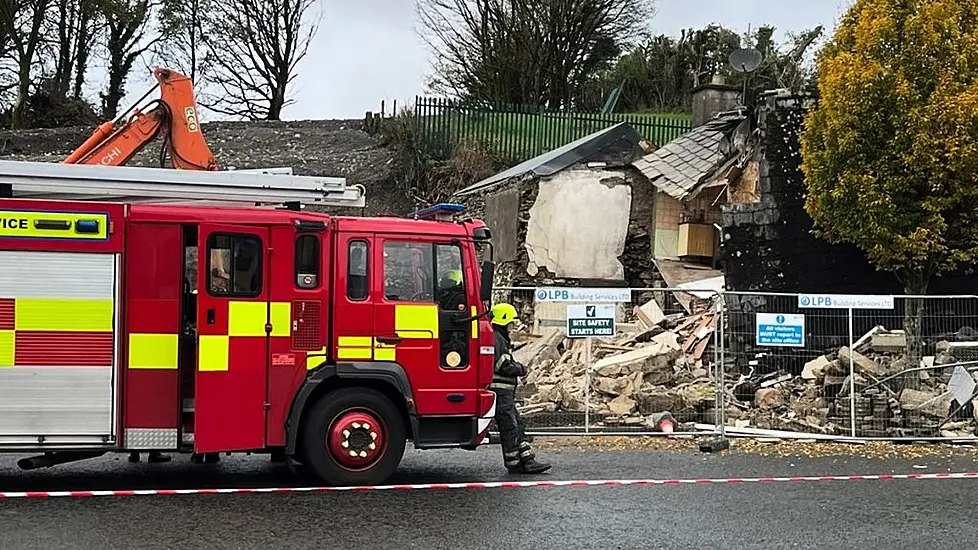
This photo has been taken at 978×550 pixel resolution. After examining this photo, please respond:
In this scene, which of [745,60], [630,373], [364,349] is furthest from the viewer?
[745,60]

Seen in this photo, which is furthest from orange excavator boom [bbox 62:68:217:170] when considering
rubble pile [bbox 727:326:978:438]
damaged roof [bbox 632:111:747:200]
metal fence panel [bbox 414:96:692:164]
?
metal fence panel [bbox 414:96:692:164]

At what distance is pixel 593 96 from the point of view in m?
35.9

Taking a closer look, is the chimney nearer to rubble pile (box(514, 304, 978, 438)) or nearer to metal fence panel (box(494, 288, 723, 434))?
metal fence panel (box(494, 288, 723, 434))

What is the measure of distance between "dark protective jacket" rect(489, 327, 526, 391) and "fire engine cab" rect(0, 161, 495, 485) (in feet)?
1.14

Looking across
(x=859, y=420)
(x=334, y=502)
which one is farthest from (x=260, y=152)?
(x=334, y=502)

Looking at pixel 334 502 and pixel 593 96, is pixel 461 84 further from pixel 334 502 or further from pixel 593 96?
pixel 334 502

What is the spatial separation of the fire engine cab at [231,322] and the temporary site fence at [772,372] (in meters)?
A: 3.59

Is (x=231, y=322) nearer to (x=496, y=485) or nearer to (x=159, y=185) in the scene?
(x=159, y=185)

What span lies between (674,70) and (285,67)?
13546 mm

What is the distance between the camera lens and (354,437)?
9.38 metres

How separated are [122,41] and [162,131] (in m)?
28.2

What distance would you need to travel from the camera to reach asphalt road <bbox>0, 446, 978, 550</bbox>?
7402 mm

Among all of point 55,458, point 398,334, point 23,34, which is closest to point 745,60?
point 398,334

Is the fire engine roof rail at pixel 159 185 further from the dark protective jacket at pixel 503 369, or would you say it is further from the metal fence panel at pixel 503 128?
the metal fence panel at pixel 503 128
